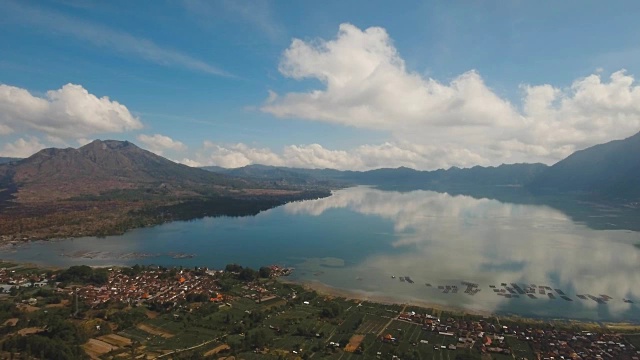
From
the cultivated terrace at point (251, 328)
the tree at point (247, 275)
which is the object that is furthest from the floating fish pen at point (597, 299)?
the tree at point (247, 275)

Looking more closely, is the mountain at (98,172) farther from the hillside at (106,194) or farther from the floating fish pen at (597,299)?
the floating fish pen at (597,299)

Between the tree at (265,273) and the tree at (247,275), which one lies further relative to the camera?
the tree at (265,273)

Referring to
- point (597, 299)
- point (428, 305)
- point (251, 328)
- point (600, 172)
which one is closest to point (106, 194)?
point (251, 328)

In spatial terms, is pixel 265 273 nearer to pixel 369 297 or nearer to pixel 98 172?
pixel 369 297

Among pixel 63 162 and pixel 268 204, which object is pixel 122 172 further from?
pixel 268 204

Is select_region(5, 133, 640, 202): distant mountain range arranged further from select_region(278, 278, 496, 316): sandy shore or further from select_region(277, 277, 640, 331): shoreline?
select_region(277, 277, 640, 331): shoreline
